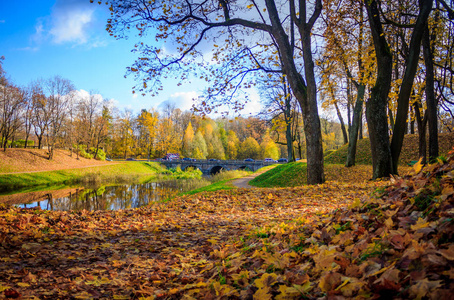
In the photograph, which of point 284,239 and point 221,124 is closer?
point 284,239

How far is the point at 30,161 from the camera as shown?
28.2 m

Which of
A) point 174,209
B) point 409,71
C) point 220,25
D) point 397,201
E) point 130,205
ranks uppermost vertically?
point 220,25

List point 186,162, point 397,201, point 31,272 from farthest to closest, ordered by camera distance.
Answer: point 186,162 → point 31,272 → point 397,201

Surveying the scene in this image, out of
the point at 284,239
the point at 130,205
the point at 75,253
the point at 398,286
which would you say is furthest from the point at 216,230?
the point at 130,205

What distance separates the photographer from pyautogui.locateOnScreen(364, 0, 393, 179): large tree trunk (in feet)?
26.4

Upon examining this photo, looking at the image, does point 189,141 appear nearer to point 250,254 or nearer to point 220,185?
point 220,185

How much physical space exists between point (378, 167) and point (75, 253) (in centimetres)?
870

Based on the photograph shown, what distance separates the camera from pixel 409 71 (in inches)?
309

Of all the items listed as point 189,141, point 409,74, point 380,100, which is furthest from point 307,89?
point 189,141

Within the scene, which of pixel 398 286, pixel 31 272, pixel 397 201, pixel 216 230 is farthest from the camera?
pixel 216 230

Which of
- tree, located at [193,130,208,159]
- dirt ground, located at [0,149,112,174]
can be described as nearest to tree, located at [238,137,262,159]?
tree, located at [193,130,208,159]

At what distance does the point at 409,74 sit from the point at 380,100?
107 cm

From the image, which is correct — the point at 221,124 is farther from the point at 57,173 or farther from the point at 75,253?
the point at 75,253

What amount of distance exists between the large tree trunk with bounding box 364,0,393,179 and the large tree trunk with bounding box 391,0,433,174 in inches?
16.2
